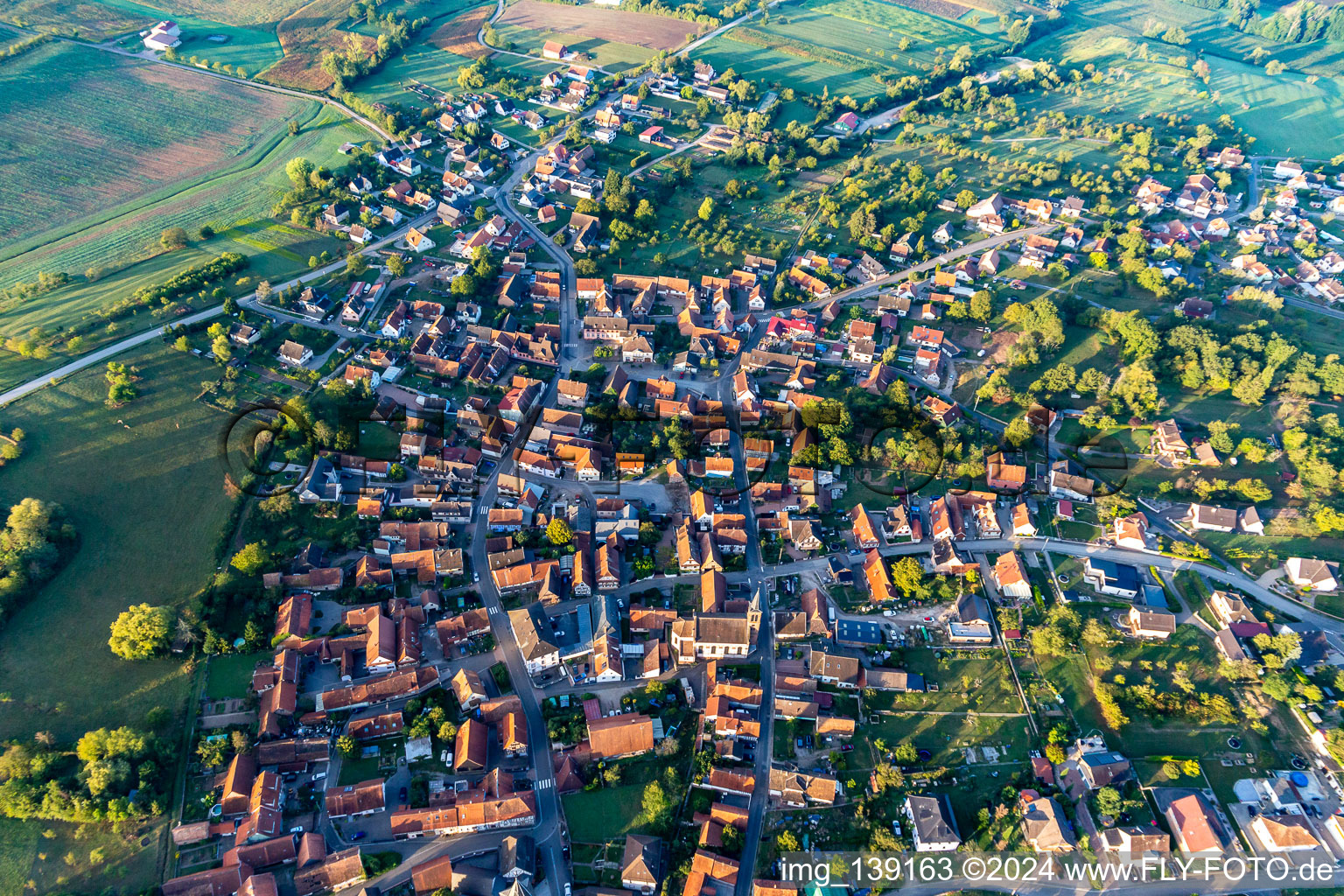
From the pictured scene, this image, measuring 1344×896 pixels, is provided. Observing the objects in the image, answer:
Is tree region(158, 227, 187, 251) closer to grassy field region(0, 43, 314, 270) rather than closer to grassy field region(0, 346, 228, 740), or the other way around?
grassy field region(0, 43, 314, 270)

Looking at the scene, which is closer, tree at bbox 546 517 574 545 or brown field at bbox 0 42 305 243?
tree at bbox 546 517 574 545

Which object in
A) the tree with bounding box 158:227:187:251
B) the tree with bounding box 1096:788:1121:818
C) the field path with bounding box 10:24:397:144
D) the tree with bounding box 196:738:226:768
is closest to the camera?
the tree with bounding box 1096:788:1121:818

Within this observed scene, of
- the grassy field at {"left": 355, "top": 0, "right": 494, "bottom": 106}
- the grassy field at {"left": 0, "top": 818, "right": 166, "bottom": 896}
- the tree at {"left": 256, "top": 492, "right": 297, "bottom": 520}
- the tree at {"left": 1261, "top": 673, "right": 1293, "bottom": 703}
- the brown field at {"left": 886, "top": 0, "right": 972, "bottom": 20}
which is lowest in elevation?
the grassy field at {"left": 0, "top": 818, "right": 166, "bottom": 896}

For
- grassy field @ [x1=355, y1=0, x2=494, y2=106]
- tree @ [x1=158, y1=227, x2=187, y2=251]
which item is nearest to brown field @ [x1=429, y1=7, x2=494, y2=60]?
grassy field @ [x1=355, y1=0, x2=494, y2=106]

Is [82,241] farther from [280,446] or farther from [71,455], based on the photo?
[280,446]

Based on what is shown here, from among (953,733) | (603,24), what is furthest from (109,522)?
(603,24)

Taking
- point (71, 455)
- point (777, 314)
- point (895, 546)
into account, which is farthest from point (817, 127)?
point (71, 455)
